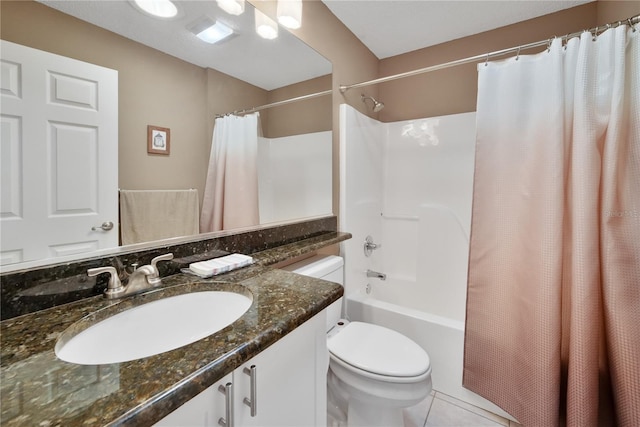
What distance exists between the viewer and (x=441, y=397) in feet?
5.45

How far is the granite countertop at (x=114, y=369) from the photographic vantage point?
0.39 meters

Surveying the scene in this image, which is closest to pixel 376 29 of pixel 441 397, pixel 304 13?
pixel 304 13

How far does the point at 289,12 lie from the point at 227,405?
63.5 inches

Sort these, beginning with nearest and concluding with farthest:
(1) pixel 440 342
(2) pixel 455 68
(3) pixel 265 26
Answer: (3) pixel 265 26, (1) pixel 440 342, (2) pixel 455 68

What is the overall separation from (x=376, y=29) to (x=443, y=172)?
114cm

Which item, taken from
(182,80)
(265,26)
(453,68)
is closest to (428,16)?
(453,68)

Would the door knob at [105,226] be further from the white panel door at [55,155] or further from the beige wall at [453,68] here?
the beige wall at [453,68]

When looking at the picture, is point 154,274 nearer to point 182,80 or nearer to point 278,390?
point 278,390

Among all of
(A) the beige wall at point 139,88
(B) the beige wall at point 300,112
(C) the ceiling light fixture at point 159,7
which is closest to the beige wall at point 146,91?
(A) the beige wall at point 139,88

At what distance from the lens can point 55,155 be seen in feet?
2.37

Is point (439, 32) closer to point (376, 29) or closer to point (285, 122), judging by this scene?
point (376, 29)

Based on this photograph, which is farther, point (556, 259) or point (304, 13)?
point (304, 13)

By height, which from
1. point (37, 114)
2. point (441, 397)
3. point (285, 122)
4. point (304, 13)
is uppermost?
point (304, 13)

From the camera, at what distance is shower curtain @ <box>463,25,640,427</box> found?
45.1 inches
